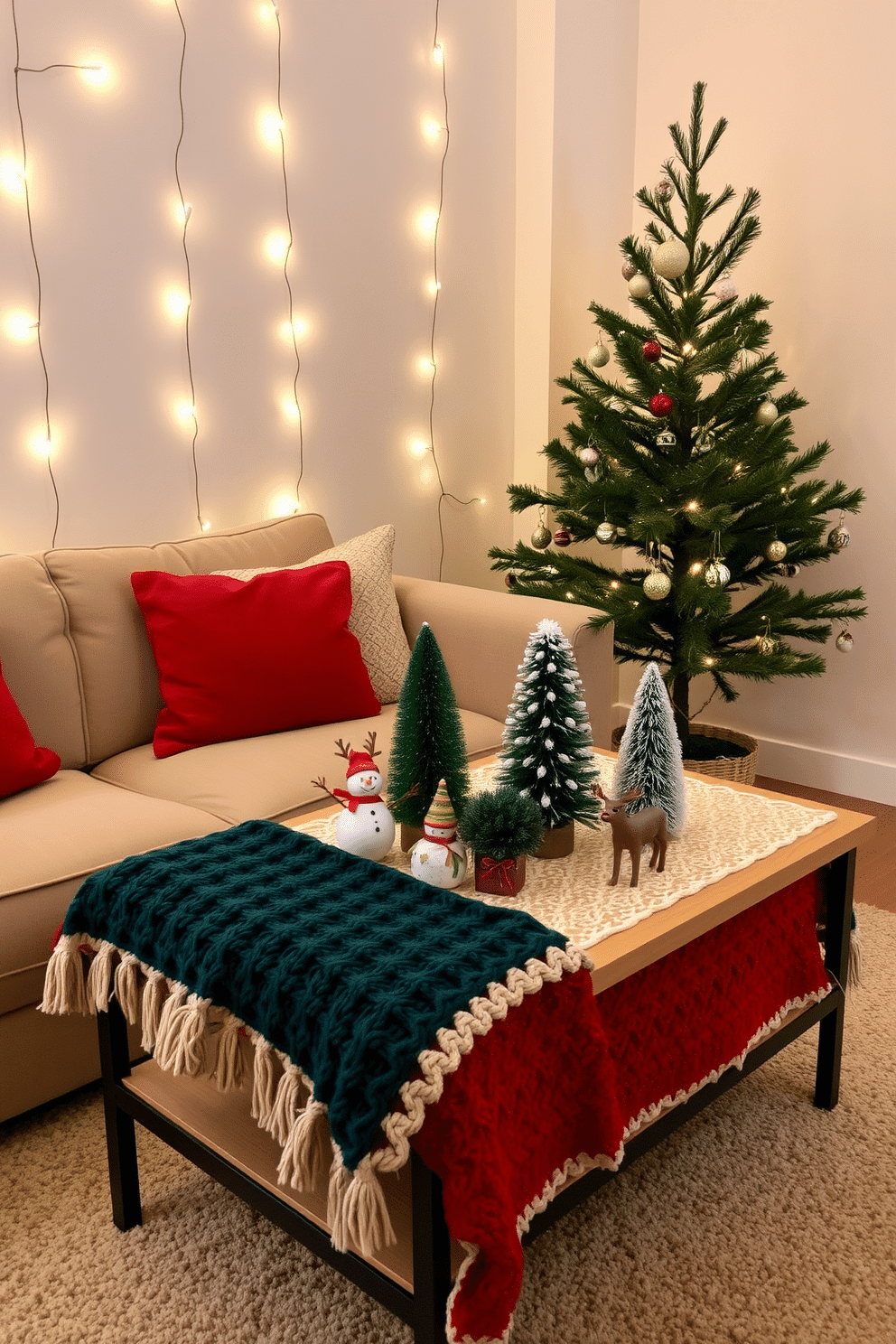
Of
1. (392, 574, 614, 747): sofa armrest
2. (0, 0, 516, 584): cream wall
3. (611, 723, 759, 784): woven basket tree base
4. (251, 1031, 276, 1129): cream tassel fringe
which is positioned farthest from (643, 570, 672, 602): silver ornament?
(251, 1031, 276, 1129): cream tassel fringe

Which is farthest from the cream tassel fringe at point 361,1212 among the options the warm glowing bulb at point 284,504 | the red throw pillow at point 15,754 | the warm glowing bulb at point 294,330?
the warm glowing bulb at point 294,330

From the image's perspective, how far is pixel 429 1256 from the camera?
1.02 m

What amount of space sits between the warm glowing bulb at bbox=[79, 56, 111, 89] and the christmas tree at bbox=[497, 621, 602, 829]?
5.75 feet

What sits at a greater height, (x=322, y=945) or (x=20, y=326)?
(x=20, y=326)

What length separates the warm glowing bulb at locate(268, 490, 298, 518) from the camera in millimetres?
2826

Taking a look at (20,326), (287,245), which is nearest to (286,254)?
(287,245)

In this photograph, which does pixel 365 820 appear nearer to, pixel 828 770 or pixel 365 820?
pixel 365 820

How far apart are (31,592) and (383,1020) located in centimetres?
142

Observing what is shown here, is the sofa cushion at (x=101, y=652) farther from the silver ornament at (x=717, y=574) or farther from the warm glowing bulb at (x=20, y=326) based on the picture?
the silver ornament at (x=717, y=574)

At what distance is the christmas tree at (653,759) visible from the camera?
1.47 meters

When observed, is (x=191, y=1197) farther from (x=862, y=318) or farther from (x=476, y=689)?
(x=862, y=318)

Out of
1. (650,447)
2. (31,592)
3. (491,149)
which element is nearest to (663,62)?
(491,149)

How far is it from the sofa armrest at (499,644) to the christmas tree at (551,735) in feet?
2.79

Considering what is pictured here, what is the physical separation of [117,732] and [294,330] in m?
1.21
